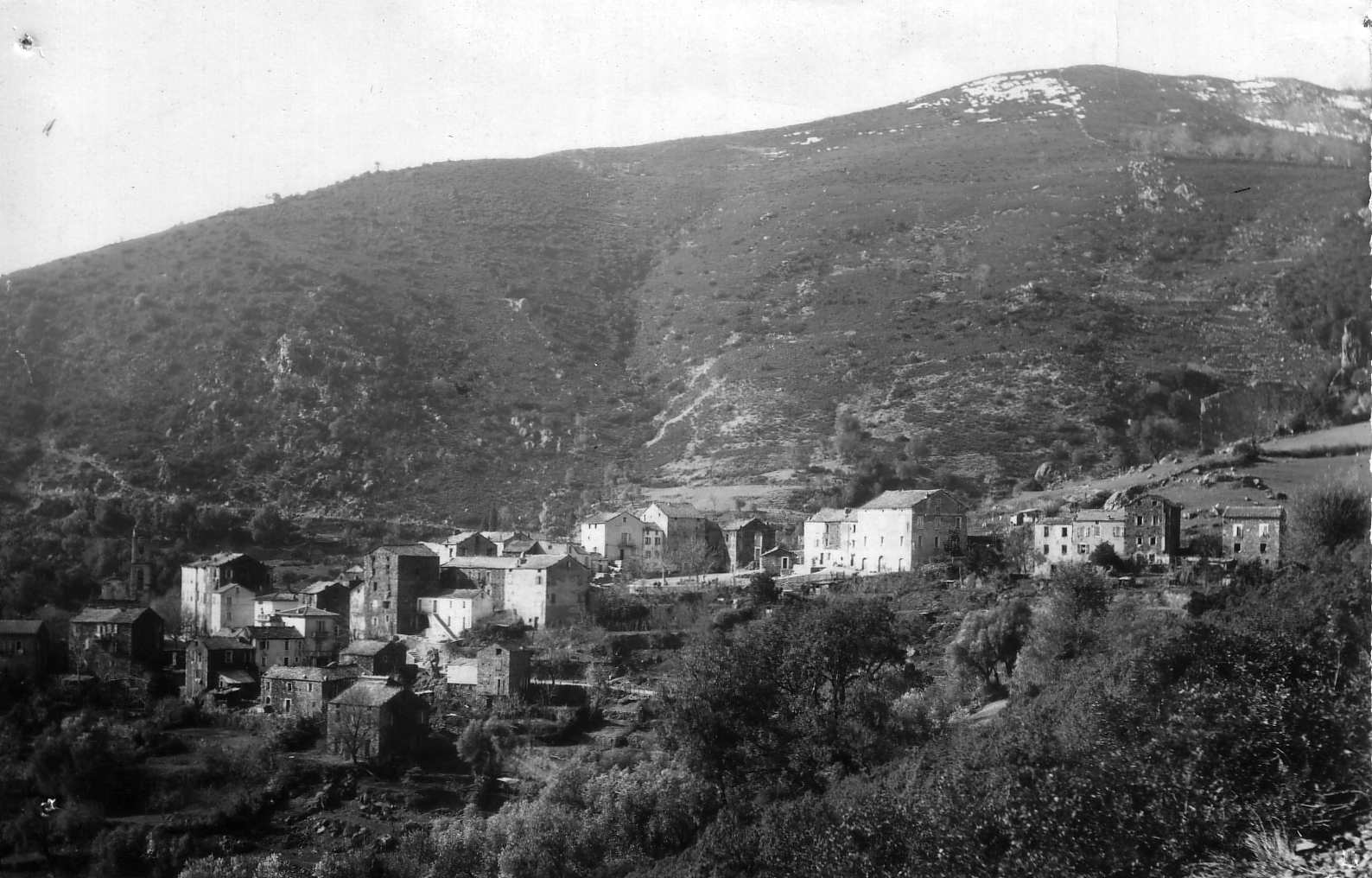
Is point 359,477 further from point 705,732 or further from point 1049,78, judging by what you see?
point 1049,78

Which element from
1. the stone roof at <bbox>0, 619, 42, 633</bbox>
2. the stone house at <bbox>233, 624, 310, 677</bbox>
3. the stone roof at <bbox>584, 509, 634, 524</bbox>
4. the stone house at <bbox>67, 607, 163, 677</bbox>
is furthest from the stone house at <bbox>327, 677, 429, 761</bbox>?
the stone roof at <bbox>584, 509, 634, 524</bbox>

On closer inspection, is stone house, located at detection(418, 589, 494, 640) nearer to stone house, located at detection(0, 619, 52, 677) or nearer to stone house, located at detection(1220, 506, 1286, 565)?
stone house, located at detection(0, 619, 52, 677)

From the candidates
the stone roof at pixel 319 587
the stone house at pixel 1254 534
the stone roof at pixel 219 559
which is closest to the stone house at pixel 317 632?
the stone roof at pixel 319 587

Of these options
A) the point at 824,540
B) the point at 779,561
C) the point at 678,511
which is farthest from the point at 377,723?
the point at 678,511

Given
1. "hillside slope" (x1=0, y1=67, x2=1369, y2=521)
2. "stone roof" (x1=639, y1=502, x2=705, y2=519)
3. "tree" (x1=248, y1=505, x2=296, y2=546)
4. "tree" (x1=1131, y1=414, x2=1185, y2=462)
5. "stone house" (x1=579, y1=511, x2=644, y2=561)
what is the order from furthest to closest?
"hillside slope" (x1=0, y1=67, x2=1369, y2=521) < "tree" (x1=1131, y1=414, x2=1185, y2=462) < "tree" (x1=248, y1=505, x2=296, y2=546) < "stone roof" (x1=639, y1=502, x2=705, y2=519) < "stone house" (x1=579, y1=511, x2=644, y2=561)

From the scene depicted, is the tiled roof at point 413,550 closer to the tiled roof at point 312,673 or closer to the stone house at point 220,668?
the stone house at point 220,668

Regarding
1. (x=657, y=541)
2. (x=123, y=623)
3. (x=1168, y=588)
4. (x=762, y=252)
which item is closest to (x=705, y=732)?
(x=1168, y=588)

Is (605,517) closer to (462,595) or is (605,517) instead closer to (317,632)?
(462,595)
